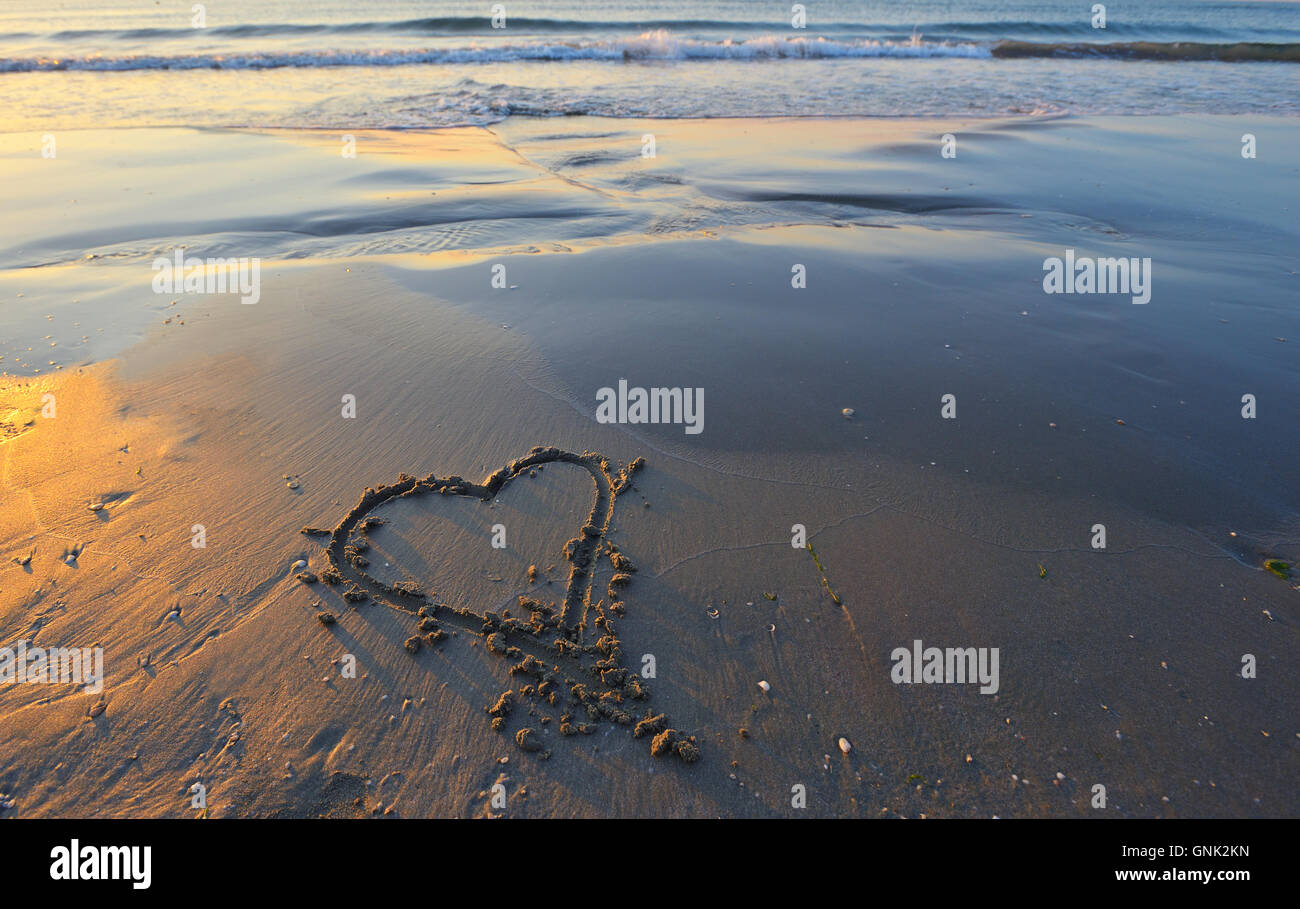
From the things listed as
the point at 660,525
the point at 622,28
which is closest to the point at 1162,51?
the point at 622,28

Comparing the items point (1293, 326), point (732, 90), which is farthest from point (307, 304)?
point (732, 90)

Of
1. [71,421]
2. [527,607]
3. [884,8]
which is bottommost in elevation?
[527,607]

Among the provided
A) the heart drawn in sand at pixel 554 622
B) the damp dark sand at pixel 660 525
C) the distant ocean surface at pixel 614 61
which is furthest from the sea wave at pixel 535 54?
the heart drawn in sand at pixel 554 622

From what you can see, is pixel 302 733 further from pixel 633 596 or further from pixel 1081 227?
pixel 1081 227

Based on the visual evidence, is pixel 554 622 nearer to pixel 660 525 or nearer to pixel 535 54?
pixel 660 525

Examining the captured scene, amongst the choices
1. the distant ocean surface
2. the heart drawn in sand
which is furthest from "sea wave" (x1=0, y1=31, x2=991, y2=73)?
the heart drawn in sand

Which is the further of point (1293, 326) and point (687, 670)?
point (1293, 326)

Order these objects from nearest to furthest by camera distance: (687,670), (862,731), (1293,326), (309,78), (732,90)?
1. (862,731)
2. (687,670)
3. (1293,326)
4. (732,90)
5. (309,78)

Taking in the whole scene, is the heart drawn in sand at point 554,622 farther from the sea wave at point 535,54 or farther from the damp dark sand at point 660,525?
the sea wave at point 535,54
